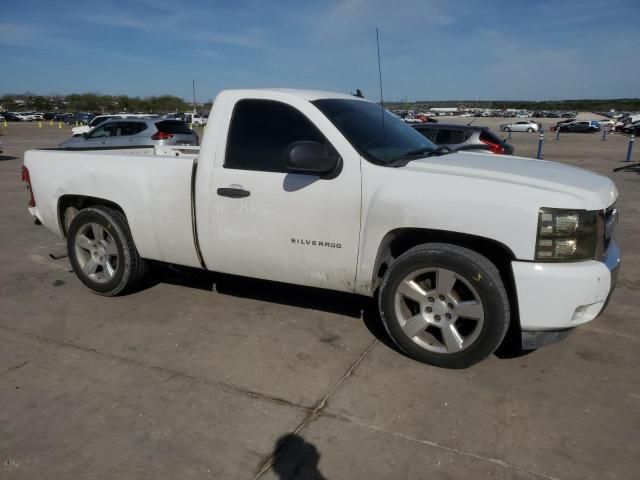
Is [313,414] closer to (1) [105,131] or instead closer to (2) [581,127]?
(1) [105,131]

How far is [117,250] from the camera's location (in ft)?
14.9

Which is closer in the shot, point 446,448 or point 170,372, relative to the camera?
point 446,448

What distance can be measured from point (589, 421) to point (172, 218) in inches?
127

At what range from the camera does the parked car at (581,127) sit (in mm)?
47156

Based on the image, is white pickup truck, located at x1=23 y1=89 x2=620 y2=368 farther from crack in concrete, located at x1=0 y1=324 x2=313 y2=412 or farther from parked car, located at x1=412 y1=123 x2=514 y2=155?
parked car, located at x1=412 y1=123 x2=514 y2=155

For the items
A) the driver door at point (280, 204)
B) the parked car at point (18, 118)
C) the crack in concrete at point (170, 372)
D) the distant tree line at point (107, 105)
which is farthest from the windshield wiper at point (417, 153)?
the distant tree line at point (107, 105)

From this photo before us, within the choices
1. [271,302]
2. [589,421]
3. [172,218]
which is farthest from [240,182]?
[589,421]

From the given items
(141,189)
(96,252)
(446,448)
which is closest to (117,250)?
(96,252)

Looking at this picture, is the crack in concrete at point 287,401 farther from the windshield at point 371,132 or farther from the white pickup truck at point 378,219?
the windshield at point 371,132

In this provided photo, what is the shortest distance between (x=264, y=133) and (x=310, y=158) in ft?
2.13

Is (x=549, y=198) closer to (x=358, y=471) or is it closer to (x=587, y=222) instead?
(x=587, y=222)

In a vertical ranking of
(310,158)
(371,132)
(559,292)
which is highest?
(371,132)

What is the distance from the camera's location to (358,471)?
249 centimetres

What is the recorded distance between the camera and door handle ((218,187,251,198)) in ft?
12.3
